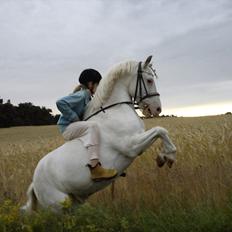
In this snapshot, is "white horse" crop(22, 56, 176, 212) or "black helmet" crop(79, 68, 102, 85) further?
"black helmet" crop(79, 68, 102, 85)

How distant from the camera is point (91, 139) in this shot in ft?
19.2

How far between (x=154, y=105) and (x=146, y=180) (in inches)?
71.6

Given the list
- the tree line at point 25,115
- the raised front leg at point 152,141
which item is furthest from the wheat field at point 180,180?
the tree line at point 25,115

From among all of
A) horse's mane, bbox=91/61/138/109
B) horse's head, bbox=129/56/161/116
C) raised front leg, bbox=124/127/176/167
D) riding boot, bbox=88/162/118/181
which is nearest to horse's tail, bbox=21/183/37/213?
riding boot, bbox=88/162/118/181

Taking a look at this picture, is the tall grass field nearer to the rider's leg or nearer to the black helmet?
the rider's leg

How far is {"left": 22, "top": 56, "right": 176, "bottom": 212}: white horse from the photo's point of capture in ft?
19.0

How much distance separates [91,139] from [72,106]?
0.63 m

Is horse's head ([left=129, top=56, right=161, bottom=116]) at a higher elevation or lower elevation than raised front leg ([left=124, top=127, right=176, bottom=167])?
higher

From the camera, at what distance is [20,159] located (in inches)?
492

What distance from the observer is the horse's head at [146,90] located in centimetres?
606

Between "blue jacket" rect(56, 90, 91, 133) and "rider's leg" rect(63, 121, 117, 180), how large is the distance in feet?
0.41

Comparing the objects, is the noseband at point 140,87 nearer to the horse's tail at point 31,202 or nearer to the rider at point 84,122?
the rider at point 84,122

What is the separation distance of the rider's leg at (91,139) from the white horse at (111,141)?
8 cm

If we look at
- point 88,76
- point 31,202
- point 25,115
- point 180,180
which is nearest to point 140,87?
point 88,76
